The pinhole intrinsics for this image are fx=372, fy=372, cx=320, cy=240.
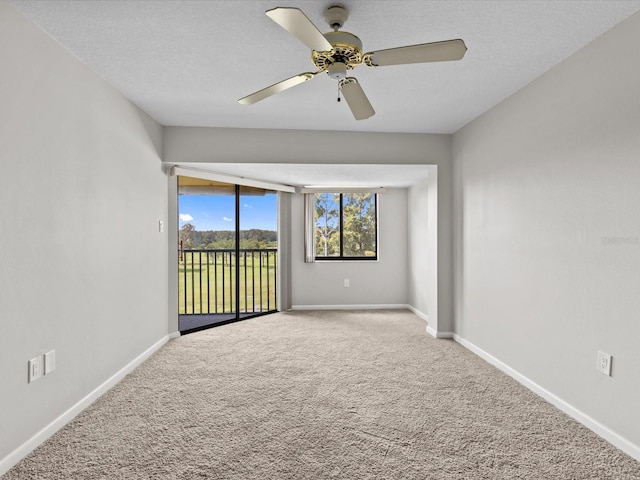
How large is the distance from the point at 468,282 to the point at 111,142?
3469mm

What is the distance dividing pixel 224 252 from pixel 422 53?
3.88 m

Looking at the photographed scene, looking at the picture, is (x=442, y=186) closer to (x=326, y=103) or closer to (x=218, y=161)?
(x=326, y=103)

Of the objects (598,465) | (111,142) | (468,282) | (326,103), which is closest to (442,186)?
(468,282)

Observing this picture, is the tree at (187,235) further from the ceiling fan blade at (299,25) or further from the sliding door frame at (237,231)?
the ceiling fan blade at (299,25)

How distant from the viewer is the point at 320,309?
19.0 ft

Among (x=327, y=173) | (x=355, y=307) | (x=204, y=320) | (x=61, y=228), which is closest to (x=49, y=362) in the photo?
(x=61, y=228)

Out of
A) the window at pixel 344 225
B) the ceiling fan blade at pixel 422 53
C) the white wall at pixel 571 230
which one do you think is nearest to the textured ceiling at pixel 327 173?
the window at pixel 344 225

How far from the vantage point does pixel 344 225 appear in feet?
19.9

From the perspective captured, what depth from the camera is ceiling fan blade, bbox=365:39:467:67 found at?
1.70 meters

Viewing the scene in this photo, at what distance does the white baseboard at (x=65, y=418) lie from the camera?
1859mm

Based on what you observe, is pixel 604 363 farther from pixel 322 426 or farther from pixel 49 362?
pixel 49 362

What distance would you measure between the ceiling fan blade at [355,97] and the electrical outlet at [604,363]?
2.01 metres

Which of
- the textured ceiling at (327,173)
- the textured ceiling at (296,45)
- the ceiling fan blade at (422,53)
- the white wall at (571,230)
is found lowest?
the white wall at (571,230)

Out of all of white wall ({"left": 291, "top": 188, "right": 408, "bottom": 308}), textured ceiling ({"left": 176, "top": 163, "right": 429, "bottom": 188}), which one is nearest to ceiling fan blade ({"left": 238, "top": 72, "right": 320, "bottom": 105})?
textured ceiling ({"left": 176, "top": 163, "right": 429, "bottom": 188})
